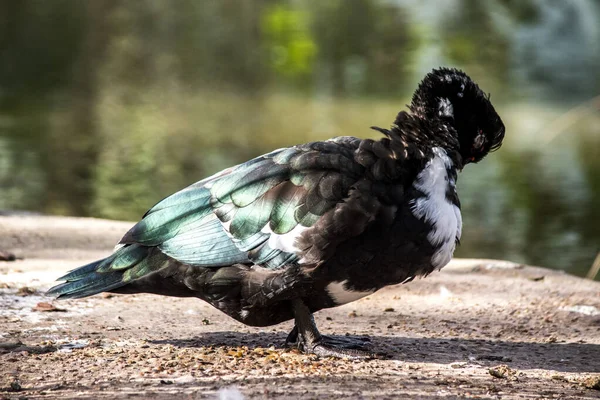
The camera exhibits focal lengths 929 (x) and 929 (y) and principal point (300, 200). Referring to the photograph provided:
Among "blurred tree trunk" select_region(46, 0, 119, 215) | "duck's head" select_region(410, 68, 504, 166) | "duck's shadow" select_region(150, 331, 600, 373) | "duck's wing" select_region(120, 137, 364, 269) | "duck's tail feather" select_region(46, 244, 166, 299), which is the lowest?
"duck's shadow" select_region(150, 331, 600, 373)

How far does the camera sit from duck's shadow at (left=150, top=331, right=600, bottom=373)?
4.11 metres

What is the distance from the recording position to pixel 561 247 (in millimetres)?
8992

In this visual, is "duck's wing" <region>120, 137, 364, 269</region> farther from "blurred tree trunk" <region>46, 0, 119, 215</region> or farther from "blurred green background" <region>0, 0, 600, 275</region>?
"blurred tree trunk" <region>46, 0, 119, 215</region>

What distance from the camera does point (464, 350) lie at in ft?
14.1

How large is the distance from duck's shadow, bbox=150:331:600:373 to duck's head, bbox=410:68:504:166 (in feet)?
2.90

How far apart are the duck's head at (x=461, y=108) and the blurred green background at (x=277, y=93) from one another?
1.43m

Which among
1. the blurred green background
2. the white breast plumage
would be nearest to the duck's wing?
the white breast plumage

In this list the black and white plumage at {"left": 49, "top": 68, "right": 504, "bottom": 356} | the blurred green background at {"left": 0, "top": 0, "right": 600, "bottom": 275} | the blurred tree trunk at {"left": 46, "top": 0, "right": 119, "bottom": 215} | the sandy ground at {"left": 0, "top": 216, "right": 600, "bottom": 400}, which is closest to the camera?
the sandy ground at {"left": 0, "top": 216, "right": 600, "bottom": 400}

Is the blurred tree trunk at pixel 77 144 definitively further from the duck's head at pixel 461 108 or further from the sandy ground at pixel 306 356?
the duck's head at pixel 461 108

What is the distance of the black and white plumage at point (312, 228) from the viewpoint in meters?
3.74

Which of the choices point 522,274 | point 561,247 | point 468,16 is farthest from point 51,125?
point 468,16

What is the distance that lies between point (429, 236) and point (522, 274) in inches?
104

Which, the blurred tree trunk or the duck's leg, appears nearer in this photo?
the duck's leg

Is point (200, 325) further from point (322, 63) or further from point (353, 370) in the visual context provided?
point (322, 63)
